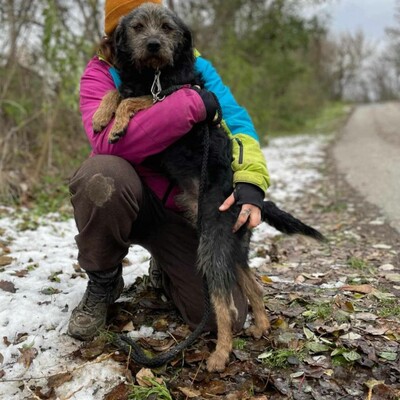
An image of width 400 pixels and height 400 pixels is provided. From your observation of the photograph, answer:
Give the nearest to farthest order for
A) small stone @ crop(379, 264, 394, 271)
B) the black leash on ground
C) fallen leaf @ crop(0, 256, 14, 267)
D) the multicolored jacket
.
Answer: the black leash on ground < the multicolored jacket < fallen leaf @ crop(0, 256, 14, 267) < small stone @ crop(379, 264, 394, 271)

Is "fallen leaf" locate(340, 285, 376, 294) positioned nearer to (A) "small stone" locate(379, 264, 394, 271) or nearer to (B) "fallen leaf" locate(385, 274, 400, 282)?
(B) "fallen leaf" locate(385, 274, 400, 282)

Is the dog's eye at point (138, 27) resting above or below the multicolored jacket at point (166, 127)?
above

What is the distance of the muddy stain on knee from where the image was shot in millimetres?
2340

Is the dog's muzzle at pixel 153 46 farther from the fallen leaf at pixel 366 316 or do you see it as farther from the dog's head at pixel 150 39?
the fallen leaf at pixel 366 316

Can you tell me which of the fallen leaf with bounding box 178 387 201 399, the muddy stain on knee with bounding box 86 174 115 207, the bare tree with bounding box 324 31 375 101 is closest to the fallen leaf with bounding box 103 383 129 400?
the fallen leaf with bounding box 178 387 201 399

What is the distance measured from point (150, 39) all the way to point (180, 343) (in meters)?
1.71

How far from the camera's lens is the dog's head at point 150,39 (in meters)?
2.52

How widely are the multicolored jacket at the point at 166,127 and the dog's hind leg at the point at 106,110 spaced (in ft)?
0.14

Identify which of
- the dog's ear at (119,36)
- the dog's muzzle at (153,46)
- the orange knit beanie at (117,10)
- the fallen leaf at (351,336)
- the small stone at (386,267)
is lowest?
the small stone at (386,267)

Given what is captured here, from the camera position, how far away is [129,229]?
248 cm

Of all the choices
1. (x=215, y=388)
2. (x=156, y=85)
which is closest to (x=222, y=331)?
(x=215, y=388)

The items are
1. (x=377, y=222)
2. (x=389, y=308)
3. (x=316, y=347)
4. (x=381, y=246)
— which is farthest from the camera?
(x=377, y=222)

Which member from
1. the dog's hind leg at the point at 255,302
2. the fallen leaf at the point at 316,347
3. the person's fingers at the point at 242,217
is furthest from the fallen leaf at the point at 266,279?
the person's fingers at the point at 242,217

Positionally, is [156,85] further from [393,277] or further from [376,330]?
[393,277]
